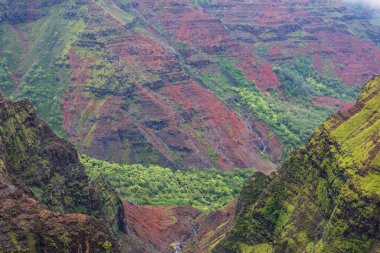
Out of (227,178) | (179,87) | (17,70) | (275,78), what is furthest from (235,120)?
(17,70)

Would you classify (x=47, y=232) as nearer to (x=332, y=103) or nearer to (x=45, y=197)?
(x=45, y=197)

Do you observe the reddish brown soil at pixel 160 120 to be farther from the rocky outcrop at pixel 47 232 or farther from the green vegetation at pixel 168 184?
the rocky outcrop at pixel 47 232

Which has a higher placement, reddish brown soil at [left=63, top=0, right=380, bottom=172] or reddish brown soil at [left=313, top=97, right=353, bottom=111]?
→ reddish brown soil at [left=63, top=0, right=380, bottom=172]

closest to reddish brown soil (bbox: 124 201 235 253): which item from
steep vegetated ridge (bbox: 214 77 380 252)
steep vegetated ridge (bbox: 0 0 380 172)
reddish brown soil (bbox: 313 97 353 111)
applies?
steep vegetated ridge (bbox: 214 77 380 252)

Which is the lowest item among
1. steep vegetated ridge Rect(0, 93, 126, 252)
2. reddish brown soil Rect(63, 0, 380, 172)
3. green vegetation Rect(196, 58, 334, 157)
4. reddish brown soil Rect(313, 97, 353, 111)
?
reddish brown soil Rect(313, 97, 353, 111)

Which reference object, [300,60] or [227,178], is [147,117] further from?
[300,60]

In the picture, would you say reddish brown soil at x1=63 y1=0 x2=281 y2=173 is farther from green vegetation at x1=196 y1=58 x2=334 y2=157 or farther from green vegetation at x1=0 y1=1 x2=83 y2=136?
green vegetation at x1=196 y1=58 x2=334 y2=157

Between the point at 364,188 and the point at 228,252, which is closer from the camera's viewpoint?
the point at 364,188
